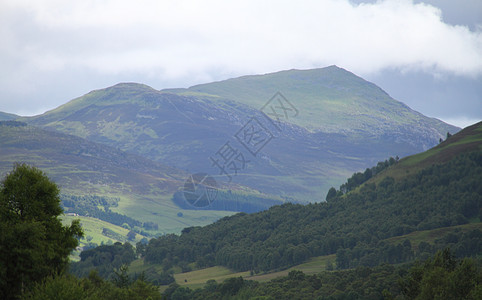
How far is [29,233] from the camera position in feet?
182

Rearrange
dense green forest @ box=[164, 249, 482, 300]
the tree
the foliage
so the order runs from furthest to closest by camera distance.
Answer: dense green forest @ box=[164, 249, 482, 300], the foliage, the tree

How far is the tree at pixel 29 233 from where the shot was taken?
2151 inches

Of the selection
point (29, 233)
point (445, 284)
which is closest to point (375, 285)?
point (445, 284)

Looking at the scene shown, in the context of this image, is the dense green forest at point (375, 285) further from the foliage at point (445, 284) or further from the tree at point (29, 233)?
the tree at point (29, 233)

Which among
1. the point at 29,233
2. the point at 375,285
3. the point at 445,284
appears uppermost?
the point at 29,233

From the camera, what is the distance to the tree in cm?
5462

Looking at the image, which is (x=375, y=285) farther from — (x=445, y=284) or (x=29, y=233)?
(x=29, y=233)

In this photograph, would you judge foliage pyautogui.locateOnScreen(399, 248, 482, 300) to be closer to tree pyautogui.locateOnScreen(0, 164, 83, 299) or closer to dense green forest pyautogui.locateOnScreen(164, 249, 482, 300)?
dense green forest pyautogui.locateOnScreen(164, 249, 482, 300)

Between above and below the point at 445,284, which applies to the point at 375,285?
below

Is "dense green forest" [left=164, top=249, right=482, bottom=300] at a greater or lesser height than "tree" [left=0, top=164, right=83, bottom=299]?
lesser

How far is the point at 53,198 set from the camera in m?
62.2

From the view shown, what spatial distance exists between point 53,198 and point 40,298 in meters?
14.7

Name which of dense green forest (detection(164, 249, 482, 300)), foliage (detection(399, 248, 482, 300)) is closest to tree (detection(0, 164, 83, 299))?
dense green forest (detection(164, 249, 482, 300))

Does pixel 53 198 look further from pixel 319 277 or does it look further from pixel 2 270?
pixel 319 277
